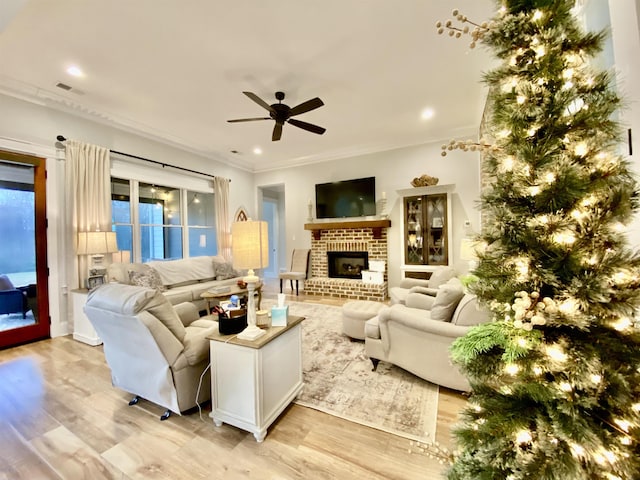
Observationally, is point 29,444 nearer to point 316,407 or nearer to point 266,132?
point 316,407

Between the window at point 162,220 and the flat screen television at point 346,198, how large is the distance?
2.51m

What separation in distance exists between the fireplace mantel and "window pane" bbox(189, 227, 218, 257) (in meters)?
2.13

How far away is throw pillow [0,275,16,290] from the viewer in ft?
10.5

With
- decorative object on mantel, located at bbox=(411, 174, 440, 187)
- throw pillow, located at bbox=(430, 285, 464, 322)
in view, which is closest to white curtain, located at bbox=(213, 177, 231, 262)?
decorative object on mantel, located at bbox=(411, 174, 440, 187)

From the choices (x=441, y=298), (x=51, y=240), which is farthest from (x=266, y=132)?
(x=441, y=298)

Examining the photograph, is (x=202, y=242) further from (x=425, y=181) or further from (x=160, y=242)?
(x=425, y=181)

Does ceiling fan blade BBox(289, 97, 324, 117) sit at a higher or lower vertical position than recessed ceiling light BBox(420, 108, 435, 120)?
lower

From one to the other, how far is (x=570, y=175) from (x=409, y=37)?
2.46 m

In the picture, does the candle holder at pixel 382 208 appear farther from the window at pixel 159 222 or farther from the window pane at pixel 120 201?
the window pane at pixel 120 201

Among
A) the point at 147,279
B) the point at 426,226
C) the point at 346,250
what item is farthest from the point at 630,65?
the point at 346,250

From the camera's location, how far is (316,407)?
6.54 feet

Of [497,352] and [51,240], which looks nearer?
[497,352]

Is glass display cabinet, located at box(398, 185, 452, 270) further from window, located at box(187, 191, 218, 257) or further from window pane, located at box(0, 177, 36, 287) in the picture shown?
window pane, located at box(0, 177, 36, 287)

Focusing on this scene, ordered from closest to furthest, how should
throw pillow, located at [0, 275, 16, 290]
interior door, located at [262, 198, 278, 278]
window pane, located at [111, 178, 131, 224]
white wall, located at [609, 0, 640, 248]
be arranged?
1. white wall, located at [609, 0, 640, 248]
2. throw pillow, located at [0, 275, 16, 290]
3. window pane, located at [111, 178, 131, 224]
4. interior door, located at [262, 198, 278, 278]
